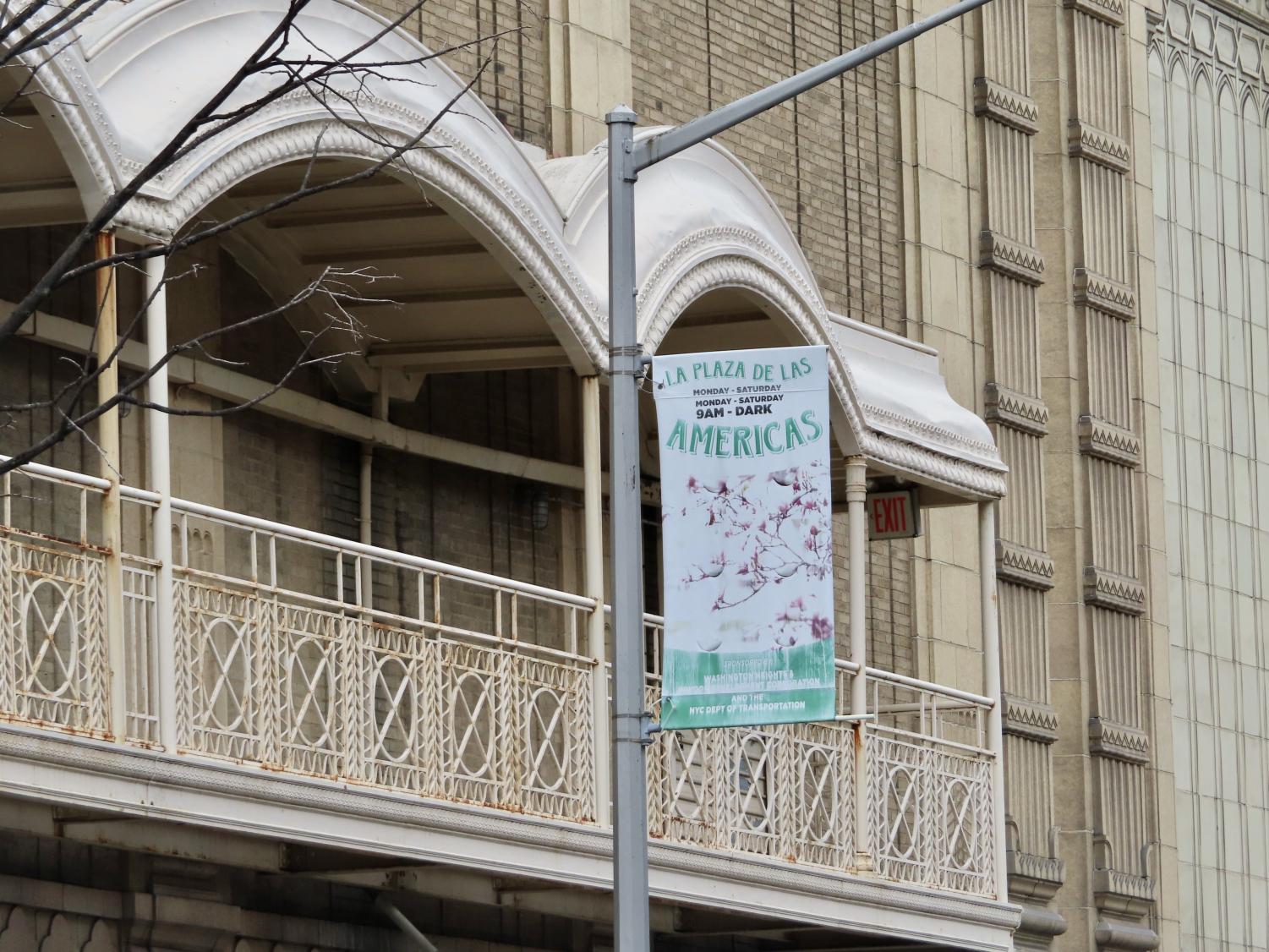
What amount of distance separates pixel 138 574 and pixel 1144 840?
13.8 meters

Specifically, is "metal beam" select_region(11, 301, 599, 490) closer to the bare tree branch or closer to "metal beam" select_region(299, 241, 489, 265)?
the bare tree branch

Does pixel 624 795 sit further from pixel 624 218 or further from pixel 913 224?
pixel 913 224

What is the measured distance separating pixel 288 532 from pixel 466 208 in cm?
237

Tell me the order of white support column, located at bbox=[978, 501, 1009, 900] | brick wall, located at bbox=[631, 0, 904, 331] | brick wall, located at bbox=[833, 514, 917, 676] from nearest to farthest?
1. white support column, located at bbox=[978, 501, 1009, 900]
2. brick wall, located at bbox=[631, 0, 904, 331]
3. brick wall, located at bbox=[833, 514, 917, 676]

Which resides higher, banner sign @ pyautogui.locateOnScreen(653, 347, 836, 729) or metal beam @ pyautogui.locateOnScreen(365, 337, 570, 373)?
metal beam @ pyautogui.locateOnScreen(365, 337, 570, 373)

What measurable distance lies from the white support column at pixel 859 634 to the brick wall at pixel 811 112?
146 inches

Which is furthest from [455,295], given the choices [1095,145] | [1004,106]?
[1095,145]

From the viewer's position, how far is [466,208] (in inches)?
613

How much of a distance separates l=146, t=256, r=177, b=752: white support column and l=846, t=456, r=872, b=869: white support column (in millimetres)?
5761

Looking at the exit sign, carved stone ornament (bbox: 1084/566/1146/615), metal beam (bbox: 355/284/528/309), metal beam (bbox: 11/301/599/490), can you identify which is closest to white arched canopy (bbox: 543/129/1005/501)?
the exit sign

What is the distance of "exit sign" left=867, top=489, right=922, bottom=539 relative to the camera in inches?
824

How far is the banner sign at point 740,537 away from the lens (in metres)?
12.9

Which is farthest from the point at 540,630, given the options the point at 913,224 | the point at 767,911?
the point at 913,224

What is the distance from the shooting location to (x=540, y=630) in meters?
19.9
